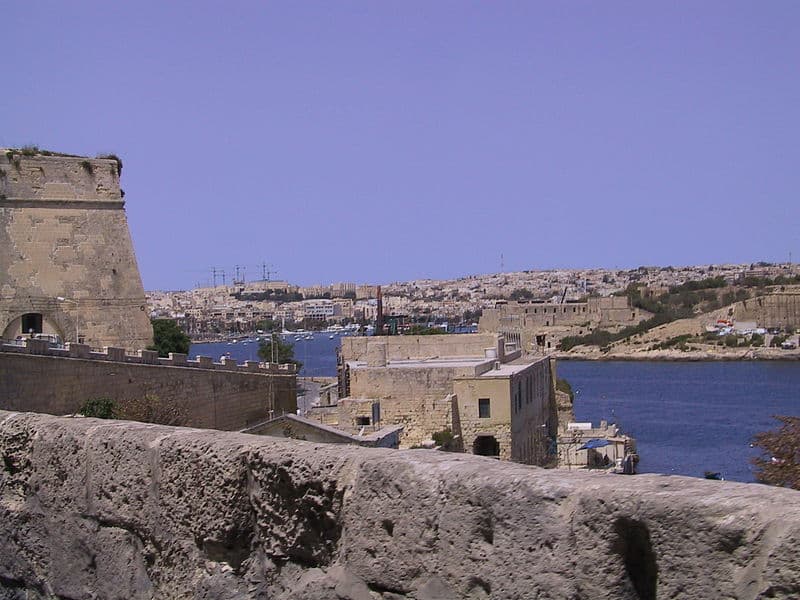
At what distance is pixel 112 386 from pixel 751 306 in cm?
10771

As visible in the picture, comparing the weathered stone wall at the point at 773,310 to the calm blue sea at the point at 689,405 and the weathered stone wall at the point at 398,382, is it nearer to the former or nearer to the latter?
the calm blue sea at the point at 689,405

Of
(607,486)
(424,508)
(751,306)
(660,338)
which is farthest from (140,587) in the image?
(751,306)

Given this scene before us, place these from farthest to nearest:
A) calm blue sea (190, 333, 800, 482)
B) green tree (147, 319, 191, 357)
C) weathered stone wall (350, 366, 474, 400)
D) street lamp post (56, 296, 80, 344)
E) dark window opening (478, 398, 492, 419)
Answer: calm blue sea (190, 333, 800, 482), green tree (147, 319, 191, 357), weathered stone wall (350, 366, 474, 400), dark window opening (478, 398, 492, 419), street lamp post (56, 296, 80, 344)

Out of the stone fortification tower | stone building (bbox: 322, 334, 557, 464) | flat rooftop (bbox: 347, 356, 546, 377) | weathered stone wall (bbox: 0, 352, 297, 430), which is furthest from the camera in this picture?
flat rooftop (bbox: 347, 356, 546, 377)

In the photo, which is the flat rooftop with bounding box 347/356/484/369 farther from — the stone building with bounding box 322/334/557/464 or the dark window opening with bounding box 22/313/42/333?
the dark window opening with bounding box 22/313/42/333

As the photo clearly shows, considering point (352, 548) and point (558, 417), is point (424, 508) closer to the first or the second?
point (352, 548)

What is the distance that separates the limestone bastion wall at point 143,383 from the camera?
15688mm

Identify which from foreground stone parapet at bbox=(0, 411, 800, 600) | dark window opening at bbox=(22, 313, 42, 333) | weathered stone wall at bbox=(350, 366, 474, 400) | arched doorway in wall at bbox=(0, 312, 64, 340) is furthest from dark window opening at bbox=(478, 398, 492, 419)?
foreground stone parapet at bbox=(0, 411, 800, 600)

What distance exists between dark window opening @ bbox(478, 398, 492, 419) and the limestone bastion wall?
3.72 meters

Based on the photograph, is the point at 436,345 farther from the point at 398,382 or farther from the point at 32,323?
the point at 32,323

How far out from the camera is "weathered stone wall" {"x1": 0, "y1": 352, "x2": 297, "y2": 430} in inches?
615

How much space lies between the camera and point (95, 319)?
21.8 metres

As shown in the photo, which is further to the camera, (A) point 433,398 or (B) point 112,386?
(A) point 433,398

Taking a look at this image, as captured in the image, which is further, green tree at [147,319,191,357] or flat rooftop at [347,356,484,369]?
green tree at [147,319,191,357]
